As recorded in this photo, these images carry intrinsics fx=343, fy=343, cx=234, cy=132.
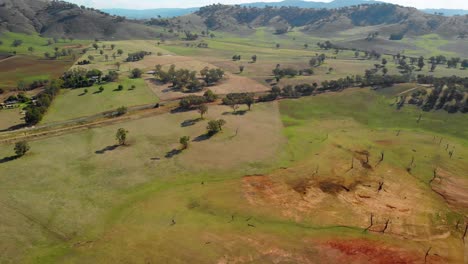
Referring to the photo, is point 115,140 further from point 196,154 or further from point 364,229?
point 364,229

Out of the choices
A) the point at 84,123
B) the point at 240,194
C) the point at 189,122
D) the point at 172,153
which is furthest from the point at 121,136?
the point at 240,194

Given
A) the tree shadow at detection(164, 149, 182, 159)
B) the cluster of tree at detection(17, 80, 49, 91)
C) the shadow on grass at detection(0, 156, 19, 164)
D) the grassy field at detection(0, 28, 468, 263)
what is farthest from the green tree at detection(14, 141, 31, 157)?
the cluster of tree at detection(17, 80, 49, 91)

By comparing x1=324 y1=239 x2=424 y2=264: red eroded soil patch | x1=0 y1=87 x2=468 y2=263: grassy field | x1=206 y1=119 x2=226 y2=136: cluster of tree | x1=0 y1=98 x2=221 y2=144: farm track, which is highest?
x1=206 y1=119 x2=226 y2=136: cluster of tree

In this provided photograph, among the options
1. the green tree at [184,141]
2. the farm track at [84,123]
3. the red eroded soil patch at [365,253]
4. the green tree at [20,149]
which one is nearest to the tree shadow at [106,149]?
the green tree at [20,149]

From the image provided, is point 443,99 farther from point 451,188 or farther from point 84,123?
point 84,123

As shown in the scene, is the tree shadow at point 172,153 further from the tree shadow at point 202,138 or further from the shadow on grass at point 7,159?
the shadow on grass at point 7,159

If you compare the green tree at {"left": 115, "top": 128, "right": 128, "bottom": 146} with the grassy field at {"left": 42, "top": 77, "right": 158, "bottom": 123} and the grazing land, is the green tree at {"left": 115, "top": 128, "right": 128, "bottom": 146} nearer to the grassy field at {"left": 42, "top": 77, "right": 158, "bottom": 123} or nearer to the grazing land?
the grazing land

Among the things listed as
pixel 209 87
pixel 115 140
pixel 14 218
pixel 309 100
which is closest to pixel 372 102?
pixel 309 100
